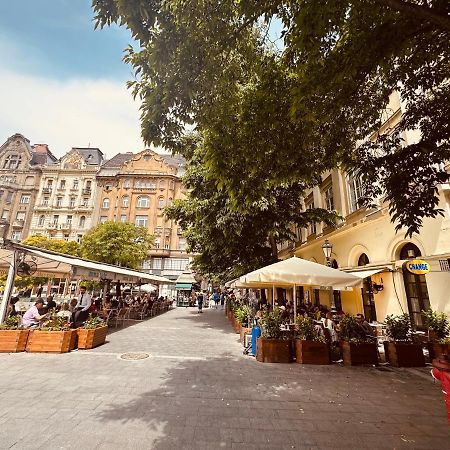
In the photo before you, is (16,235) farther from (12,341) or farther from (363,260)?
(363,260)

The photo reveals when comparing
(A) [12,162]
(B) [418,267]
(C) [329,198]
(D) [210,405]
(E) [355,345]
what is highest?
(A) [12,162]

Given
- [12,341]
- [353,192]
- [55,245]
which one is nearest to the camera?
[12,341]

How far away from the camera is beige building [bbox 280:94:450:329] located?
353 inches

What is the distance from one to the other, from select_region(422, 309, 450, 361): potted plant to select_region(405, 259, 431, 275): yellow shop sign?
1.29m

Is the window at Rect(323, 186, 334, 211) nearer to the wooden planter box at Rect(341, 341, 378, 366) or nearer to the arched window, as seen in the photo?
the arched window

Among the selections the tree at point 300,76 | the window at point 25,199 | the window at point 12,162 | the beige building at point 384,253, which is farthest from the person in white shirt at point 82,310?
the window at point 12,162

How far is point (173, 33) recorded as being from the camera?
4.28m

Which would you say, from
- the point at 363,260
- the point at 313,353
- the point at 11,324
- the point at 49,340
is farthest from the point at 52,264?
the point at 363,260

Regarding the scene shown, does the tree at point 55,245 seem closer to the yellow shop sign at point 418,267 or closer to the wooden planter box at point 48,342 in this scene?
the wooden planter box at point 48,342

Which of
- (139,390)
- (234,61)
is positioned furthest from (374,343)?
(234,61)

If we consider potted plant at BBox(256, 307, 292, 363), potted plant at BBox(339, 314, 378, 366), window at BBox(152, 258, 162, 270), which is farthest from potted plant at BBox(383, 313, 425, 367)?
window at BBox(152, 258, 162, 270)

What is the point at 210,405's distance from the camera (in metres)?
4.66

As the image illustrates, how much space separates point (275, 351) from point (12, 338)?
7.75m

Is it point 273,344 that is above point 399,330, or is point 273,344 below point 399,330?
below
